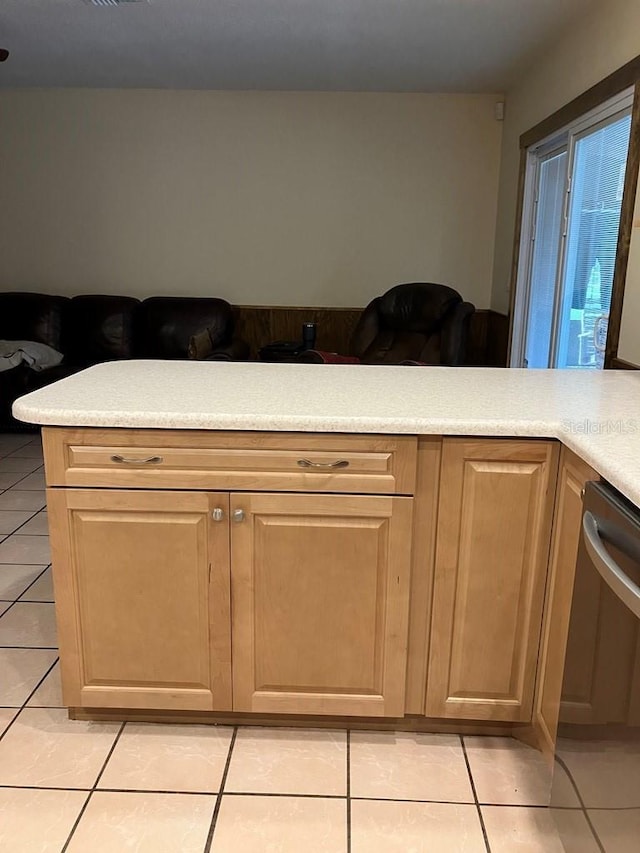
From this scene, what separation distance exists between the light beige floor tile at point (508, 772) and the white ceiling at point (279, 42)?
10.6ft

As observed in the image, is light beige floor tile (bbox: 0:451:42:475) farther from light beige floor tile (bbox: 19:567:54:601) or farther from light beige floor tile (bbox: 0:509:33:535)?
light beige floor tile (bbox: 19:567:54:601)

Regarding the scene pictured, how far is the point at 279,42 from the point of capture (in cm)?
404

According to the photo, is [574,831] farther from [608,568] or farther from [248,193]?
[248,193]

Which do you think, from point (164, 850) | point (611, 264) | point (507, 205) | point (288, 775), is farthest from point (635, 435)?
point (507, 205)

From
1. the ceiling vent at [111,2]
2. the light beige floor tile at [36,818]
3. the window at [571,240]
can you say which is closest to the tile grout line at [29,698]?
the light beige floor tile at [36,818]

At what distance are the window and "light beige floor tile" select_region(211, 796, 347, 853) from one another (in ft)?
7.88

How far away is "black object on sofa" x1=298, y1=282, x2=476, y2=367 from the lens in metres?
4.26

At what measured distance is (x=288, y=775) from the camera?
1.72m

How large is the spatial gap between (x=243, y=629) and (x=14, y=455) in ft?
10.5

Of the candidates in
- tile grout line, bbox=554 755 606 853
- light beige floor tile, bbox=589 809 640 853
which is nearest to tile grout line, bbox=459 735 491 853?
tile grout line, bbox=554 755 606 853

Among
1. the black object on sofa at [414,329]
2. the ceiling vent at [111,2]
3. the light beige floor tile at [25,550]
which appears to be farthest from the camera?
the black object on sofa at [414,329]

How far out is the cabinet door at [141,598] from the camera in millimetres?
1703

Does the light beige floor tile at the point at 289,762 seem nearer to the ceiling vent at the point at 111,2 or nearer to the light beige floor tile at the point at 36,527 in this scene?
the light beige floor tile at the point at 36,527

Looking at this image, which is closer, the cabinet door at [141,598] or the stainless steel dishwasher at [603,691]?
the stainless steel dishwasher at [603,691]
